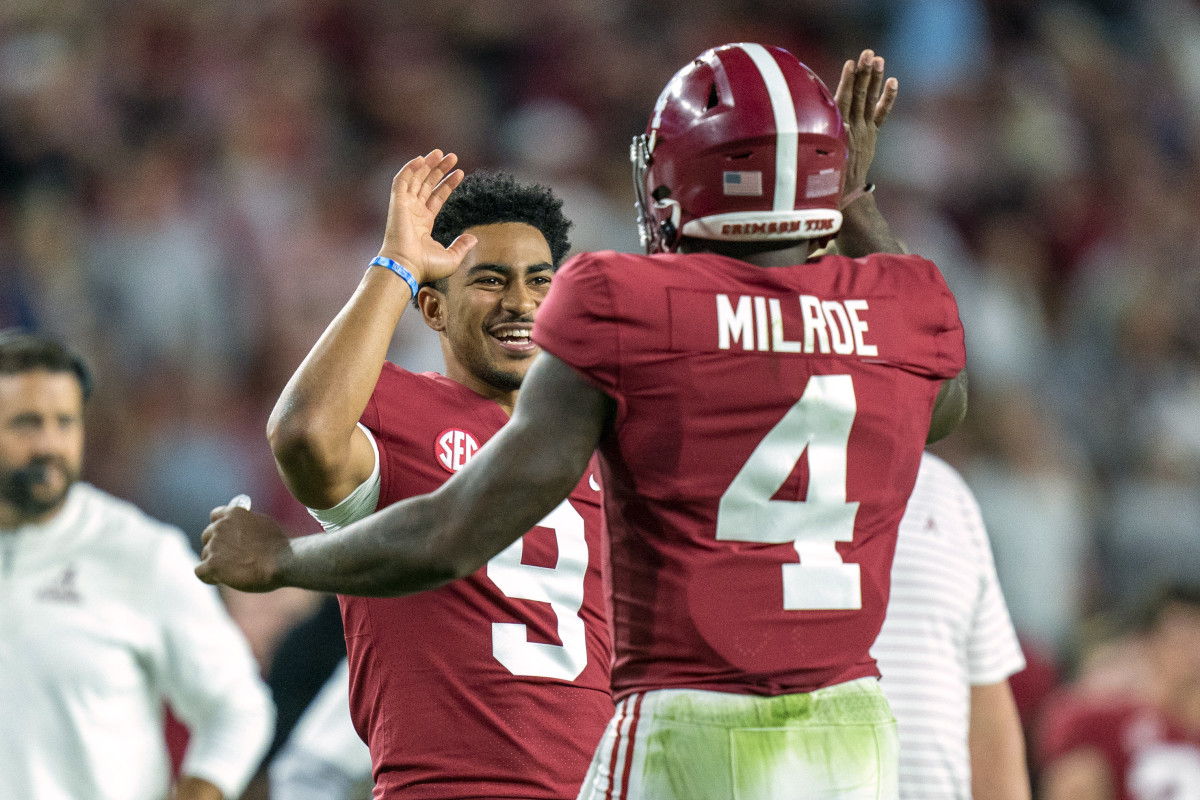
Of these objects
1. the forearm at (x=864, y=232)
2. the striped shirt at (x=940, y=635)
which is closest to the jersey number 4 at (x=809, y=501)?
the forearm at (x=864, y=232)

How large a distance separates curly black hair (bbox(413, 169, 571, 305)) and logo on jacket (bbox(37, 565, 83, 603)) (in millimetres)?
2075

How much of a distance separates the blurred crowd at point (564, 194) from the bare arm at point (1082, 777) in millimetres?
980

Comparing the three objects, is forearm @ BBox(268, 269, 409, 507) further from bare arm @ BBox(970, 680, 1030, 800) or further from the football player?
bare arm @ BBox(970, 680, 1030, 800)

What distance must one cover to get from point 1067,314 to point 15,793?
7243 millimetres

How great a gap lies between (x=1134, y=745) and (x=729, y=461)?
14.4 ft

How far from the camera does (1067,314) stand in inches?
389

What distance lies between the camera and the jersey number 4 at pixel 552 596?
3.11 meters

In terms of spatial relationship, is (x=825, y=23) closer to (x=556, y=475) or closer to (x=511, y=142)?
(x=511, y=142)

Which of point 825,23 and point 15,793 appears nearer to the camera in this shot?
point 15,793

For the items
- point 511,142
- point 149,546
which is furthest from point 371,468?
point 511,142

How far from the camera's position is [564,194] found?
352 inches

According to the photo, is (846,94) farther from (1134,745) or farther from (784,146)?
(1134,745)

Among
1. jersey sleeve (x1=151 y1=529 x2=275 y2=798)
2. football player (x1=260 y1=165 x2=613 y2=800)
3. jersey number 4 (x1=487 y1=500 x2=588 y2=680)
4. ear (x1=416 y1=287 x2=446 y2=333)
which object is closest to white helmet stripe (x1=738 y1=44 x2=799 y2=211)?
football player (x1=260 y1=165 x2=613 y2=800)

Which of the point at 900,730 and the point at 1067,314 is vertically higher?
the point at 900,730
